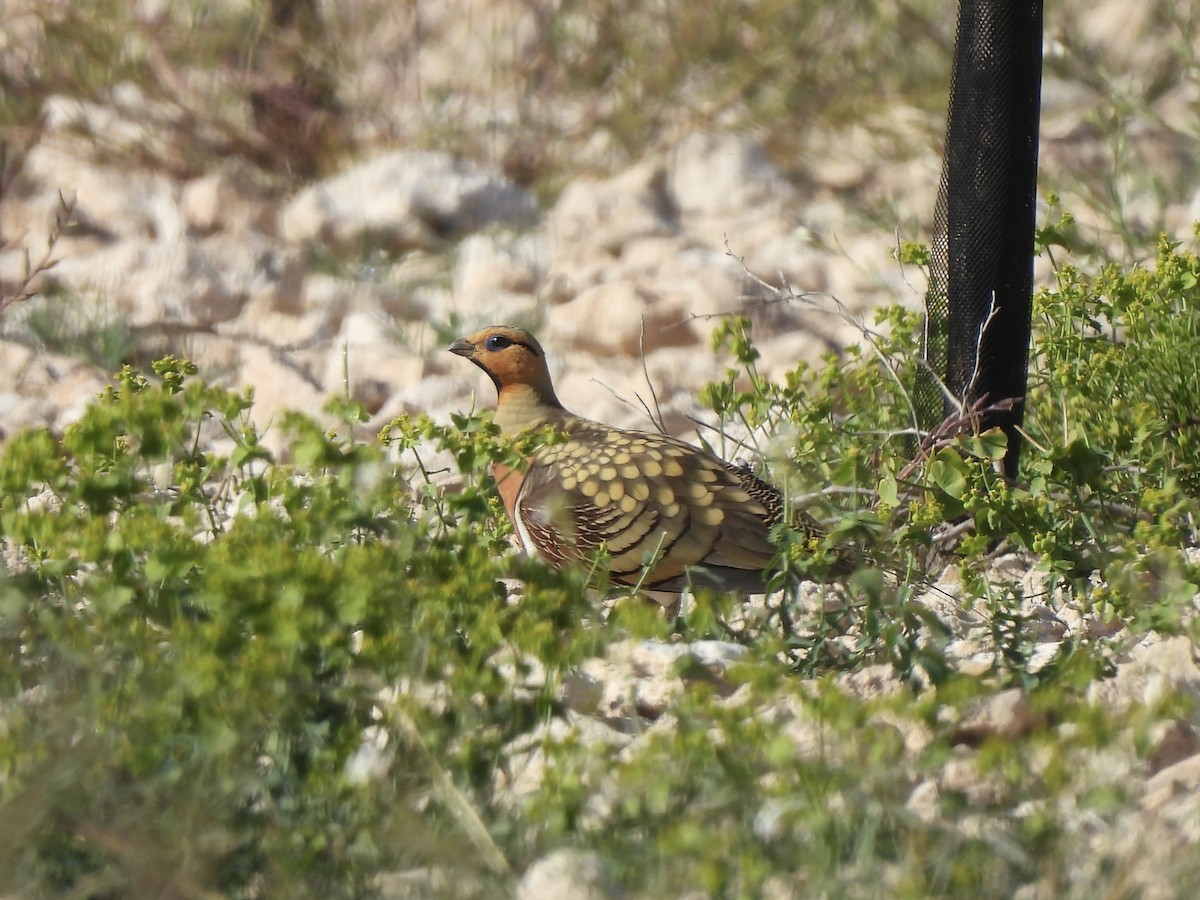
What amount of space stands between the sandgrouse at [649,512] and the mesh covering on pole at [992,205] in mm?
546

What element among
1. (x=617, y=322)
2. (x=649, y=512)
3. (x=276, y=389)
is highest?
(x=617, y=322)

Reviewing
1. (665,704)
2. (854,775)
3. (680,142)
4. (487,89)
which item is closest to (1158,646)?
(665,704)

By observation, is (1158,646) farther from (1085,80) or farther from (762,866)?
(1085,80)

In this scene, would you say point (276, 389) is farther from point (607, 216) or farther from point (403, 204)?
point (607, 216)

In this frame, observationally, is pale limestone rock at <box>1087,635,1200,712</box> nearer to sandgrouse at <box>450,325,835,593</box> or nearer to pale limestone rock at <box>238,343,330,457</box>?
sandgrouse at <box>450,325,835,593</box>

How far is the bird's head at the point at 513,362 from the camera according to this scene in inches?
171

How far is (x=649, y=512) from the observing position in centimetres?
353

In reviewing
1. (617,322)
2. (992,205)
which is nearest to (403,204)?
(617,322)

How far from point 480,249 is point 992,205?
2628 mm

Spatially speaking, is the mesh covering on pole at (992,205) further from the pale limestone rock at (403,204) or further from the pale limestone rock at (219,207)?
the pale limestone rock at (219,207)

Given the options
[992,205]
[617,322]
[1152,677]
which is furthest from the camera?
[617,322]

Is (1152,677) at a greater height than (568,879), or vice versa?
(1152,677)

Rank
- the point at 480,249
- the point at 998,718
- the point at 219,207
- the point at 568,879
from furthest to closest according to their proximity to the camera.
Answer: the point at 219,207 → the point at 480,249 → the point at 998,718 → the point at 568,879

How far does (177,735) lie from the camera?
2.38m
